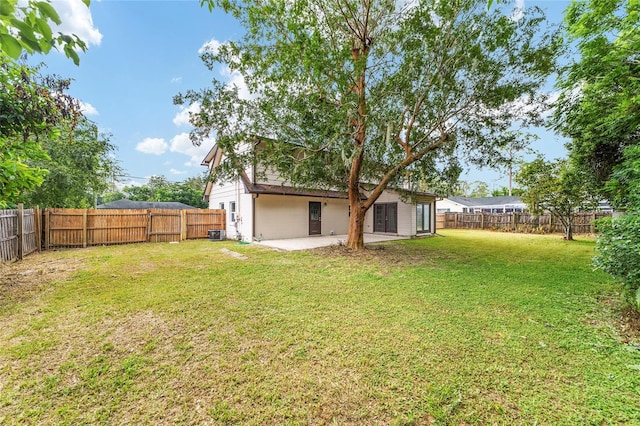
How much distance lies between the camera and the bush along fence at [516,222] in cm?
1594

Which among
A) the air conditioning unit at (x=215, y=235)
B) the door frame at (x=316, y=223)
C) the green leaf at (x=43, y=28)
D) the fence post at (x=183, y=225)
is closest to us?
the green leaf at (x=43, y=28)

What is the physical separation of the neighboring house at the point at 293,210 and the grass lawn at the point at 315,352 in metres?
6.39

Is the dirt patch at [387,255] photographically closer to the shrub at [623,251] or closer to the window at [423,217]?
the shrub at [623,251]

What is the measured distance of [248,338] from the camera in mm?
3090

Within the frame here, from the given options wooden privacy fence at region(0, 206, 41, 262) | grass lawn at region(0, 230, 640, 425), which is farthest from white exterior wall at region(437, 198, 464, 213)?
wooden privacy fence at region(0, 206, 41, 262)

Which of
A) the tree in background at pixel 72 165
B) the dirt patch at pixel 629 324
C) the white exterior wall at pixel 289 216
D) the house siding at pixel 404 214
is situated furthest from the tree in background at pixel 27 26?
the house siding at pixel 404 214

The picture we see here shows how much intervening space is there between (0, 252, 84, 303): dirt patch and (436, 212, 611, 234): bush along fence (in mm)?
21776

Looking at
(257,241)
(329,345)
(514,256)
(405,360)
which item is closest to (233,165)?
(257,241)

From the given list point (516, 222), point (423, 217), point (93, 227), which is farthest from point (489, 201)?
point (93, 227)

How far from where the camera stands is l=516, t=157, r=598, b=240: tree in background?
12.2 metres

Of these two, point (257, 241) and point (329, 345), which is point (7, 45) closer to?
point (329, 345)

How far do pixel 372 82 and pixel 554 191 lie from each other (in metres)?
12.0

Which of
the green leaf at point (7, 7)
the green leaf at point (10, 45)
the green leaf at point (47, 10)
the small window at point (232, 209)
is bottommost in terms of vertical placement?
the small window at point (232, 209)

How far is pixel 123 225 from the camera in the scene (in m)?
11.2
